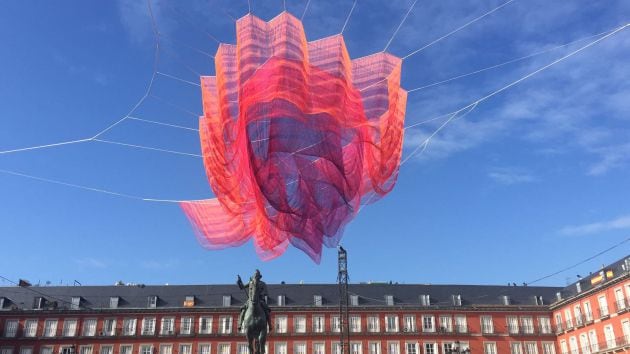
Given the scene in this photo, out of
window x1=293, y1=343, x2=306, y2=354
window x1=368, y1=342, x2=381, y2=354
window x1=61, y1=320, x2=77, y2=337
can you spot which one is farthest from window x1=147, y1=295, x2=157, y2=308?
window x1=368, y1=342, x2=381, y2=354

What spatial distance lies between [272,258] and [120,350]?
50514mm

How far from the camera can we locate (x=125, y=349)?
63094 millimetres

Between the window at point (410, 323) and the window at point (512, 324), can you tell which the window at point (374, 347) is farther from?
the window at point (512, 324)

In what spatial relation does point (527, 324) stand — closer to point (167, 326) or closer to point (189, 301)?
point (189, 301)

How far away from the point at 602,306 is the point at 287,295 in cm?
3194

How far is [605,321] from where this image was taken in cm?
5603

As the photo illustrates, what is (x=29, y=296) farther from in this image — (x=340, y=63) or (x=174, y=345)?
(x=340, y=63)

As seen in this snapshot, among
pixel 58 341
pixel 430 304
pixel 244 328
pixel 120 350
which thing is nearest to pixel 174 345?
pixel 120 350

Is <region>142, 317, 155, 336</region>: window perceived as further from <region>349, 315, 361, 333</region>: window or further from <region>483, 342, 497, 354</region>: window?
<region>483, 342, 497, 354</region>: window

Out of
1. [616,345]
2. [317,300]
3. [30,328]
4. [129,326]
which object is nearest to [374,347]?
[317,300]

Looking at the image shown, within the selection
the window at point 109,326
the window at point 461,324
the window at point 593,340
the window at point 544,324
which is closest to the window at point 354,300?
the window at point 461,324

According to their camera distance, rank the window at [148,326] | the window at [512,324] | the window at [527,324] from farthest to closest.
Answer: the window at [527,324], the window at [512,324], the window at [148,326]

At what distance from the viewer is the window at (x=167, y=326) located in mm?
63938

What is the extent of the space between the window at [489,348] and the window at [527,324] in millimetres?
3891
